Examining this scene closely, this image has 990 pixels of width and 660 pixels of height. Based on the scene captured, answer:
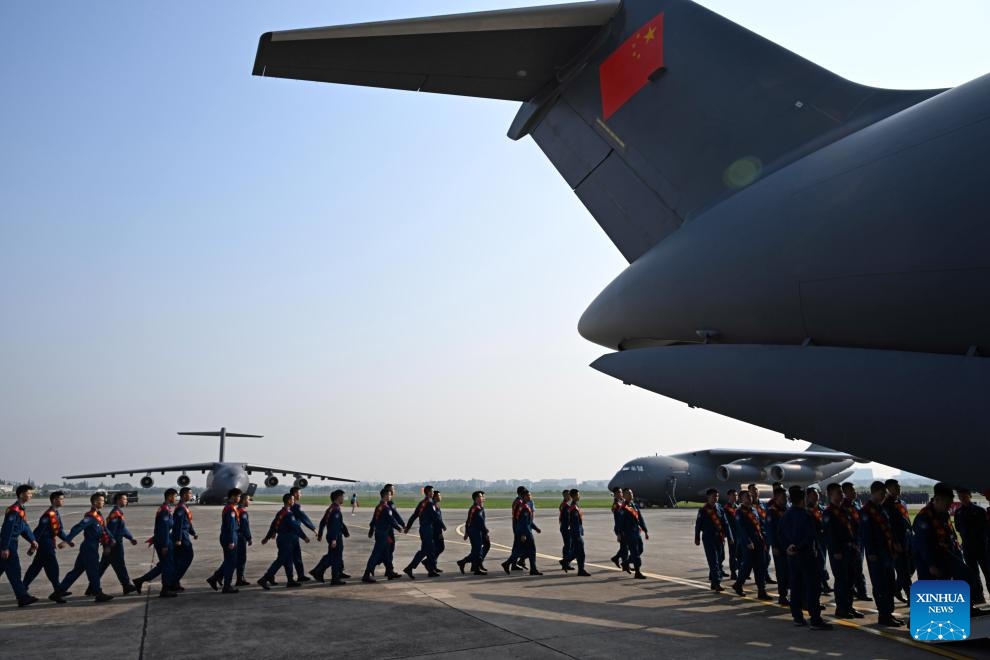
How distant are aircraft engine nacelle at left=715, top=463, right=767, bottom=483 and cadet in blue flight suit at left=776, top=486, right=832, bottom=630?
77.1 feet

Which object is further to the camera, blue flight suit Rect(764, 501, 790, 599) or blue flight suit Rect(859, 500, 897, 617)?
blue flight suit Rect(764, 501, 790, 599)

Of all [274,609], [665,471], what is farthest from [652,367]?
[665,471]

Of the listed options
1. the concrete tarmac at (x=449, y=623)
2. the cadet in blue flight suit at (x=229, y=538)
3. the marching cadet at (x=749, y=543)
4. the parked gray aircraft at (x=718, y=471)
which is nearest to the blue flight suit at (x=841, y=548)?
the concrete tarmac at (x=449, y=623)

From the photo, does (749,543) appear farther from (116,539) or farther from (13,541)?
(13,541)

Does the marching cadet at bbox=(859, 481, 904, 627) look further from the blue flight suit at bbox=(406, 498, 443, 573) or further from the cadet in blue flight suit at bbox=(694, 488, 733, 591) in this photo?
the blue flight suit at bbox=(406, 498, 443, 573)

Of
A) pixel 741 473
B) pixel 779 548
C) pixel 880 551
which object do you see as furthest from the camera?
pixel 741 473

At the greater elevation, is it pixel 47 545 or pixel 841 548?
pixel 47 545

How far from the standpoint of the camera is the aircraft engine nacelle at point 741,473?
29.3 metres

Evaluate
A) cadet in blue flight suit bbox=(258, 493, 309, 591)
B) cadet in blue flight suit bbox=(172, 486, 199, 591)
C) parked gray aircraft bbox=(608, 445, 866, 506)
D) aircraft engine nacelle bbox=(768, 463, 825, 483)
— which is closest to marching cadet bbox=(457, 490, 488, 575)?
cadet in blue flight suit bbox=(258, 493, 309, 591)

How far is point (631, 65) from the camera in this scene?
725cm

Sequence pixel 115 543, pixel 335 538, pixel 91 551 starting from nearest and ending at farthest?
pixel 91 551
pixel 115 543
pixel 335 538

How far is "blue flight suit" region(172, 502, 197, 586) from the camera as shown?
8.81 m

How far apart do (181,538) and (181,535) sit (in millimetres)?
46

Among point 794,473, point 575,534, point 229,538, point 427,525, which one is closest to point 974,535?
point 575,534
